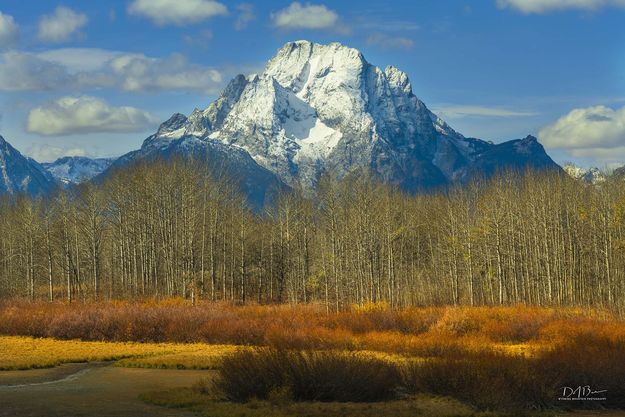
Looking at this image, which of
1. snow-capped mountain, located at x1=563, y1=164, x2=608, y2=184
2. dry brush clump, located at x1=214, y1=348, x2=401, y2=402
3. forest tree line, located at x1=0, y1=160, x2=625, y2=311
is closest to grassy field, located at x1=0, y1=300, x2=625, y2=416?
dry brush clump, located at x1=214, y1=348, x2=401, y2=402

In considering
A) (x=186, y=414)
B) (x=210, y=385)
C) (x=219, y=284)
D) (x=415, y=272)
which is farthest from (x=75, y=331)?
(x=415, y=272)

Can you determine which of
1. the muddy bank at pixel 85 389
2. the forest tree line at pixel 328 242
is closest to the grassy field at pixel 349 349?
the muddy bank at pixel 85 389

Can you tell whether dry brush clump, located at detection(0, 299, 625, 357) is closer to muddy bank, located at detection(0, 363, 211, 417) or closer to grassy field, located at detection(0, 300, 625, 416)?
grassy field, located at detection(0, 300, 625, 416)

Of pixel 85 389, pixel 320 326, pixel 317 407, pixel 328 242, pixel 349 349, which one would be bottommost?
pixel 349 349

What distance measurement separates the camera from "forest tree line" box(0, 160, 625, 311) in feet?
245

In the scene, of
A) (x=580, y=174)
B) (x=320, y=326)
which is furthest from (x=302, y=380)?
(x=580, y=174)

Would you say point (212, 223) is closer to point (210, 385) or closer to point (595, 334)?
point (595, 334)

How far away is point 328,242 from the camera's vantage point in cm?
9431

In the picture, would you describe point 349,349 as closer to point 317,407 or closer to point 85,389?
point 85,389

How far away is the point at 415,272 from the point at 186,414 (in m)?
75.1

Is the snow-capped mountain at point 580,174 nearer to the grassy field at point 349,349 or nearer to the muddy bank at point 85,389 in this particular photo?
the grassy field at point 349,349

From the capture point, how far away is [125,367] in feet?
108

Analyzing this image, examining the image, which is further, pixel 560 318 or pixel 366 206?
pixel 366 206

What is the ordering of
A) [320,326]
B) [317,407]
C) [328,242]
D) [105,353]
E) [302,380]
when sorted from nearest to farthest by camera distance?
[317,407] < [302,380] < [105,353] < [320,326] < [328,242]
